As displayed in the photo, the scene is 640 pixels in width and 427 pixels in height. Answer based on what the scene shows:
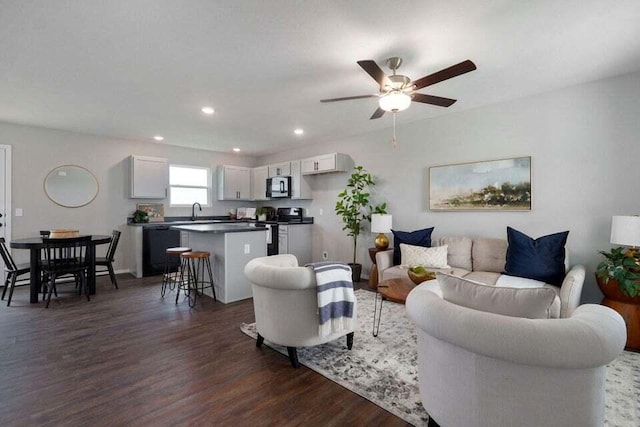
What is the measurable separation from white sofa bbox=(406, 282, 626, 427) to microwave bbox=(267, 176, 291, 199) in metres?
4.93

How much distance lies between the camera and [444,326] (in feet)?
4.66

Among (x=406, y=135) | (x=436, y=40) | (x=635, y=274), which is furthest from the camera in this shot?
(x=406, y=135)

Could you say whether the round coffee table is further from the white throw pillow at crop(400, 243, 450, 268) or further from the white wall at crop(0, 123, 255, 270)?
the white wall at crop(0, 123, 255, 270)

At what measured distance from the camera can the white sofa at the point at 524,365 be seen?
121 centimetres

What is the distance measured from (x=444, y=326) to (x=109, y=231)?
6119mm

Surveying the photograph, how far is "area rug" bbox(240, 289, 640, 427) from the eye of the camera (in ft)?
6.08

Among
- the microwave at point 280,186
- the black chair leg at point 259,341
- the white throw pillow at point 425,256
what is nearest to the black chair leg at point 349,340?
the black chair leg at point 259,341

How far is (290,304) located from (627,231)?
9.82 ft

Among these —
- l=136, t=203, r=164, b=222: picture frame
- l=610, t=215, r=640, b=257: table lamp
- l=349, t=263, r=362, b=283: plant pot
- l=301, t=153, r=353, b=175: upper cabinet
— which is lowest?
l=349, t=263, r=362, b=283: plant pot

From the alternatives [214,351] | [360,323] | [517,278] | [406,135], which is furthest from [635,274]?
[214,351]

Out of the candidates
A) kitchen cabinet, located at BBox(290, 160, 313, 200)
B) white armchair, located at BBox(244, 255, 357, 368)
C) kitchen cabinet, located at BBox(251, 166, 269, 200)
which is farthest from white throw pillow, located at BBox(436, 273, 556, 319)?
kitchen cabinet, located at BBox(251, 166, 269, 200)

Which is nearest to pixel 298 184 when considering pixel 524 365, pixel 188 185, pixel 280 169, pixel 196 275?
pixel 280 169

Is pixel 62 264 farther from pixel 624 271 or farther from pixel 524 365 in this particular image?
pixel 624 271

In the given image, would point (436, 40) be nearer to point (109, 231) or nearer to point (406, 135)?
point (406, 135)
